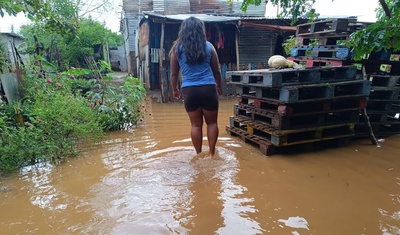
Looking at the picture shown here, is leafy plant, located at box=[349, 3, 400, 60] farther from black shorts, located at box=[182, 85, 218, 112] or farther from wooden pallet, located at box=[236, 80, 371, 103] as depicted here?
black shorts, located at box=[182, 85, 218, 112]

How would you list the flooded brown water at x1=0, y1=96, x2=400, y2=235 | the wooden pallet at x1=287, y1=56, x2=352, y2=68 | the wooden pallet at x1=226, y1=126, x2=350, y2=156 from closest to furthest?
the flooded brown water at x1=0, y1=96, x2=400, y2=235
the wooden pallet at x1=226, y1=126, x2=350, y2=156
the wooden pallet at x1=287, y1=56, x2=352, y2=68

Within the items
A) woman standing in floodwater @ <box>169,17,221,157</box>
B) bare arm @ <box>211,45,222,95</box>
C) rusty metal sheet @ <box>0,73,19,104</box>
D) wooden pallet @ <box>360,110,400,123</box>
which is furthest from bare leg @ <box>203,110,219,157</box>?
rusty metal sheet @ <box>0,73,19,104</box>

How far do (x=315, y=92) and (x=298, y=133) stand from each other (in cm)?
64

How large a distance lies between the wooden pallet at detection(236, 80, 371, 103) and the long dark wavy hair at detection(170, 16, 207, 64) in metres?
1.18

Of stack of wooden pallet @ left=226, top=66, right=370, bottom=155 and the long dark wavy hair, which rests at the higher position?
the long dark wavy hair

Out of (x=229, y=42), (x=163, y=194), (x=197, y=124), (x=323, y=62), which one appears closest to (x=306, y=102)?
(x=323, y=62)

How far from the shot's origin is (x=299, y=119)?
4.00 meters

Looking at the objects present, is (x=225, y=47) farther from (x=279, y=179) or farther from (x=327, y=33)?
(x=279, y=179)

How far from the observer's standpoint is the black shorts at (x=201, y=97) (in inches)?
126

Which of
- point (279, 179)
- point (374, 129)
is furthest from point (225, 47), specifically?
point (279, 179)

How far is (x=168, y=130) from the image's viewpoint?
5.12 m

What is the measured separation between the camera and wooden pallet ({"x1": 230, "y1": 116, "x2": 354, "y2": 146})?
354 cm

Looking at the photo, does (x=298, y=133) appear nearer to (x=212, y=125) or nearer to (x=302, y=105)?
(x=302, y=105)

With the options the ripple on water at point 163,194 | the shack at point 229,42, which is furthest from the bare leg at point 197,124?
the shack at point 229,42
